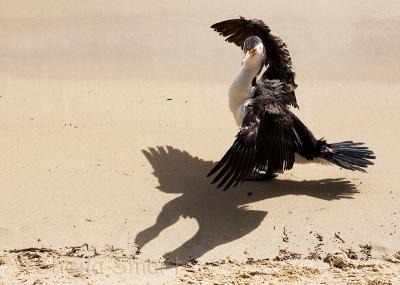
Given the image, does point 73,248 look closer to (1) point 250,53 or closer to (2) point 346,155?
(1) point 250,53

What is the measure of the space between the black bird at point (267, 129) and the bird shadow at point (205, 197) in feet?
0.54

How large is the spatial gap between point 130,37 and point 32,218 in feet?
11.8

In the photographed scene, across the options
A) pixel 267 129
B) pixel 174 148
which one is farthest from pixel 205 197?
pixel 174 148

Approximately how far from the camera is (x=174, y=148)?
19.6 ft

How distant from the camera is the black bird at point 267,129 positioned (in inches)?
185

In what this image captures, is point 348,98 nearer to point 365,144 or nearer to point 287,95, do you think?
point 365,144

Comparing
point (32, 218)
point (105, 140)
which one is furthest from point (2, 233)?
point (105, 140)

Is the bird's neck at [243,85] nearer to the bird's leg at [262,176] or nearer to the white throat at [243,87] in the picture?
the white throat at [243,87]

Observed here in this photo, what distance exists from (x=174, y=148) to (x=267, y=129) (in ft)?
4.09

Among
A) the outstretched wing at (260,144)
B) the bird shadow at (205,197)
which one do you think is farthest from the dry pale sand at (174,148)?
the outstretched wing at (260,144)

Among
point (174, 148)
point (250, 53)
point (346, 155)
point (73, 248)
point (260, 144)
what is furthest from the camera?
point (174, 148)

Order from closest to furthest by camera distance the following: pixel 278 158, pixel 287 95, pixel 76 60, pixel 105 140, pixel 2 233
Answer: pixel 2 233 → pixel 278 158 → pixel 287 95 → pixel 105 140 → pixel 76 60

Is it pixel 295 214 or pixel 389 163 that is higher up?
pixel 389 163

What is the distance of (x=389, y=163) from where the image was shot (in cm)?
583
